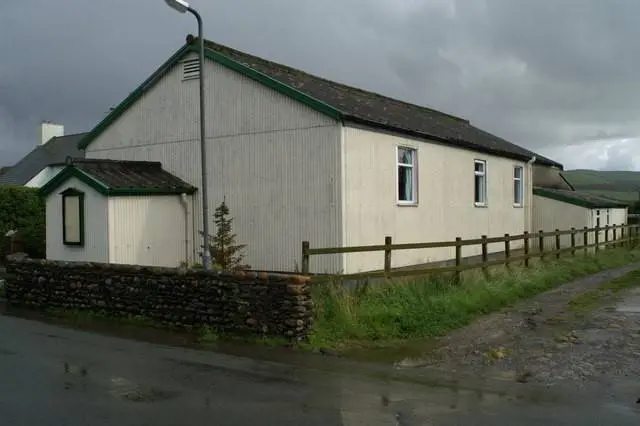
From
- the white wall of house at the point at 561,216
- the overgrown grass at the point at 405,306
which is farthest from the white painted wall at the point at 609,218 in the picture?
the overgrown grass at the point at 405,306

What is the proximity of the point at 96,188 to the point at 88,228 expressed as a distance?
1109 millimetres

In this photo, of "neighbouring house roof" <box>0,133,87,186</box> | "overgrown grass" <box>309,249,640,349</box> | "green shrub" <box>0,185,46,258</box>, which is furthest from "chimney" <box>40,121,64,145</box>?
"overgrown grass" <box>309,249,640,349</box>

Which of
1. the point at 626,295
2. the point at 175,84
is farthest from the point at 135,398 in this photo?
the point at 175,84

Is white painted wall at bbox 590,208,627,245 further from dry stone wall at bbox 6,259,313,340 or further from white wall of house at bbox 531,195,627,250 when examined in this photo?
dry stone wall at bbox 6,259,313,340

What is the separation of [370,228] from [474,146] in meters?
6.60

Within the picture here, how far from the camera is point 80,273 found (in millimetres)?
12867

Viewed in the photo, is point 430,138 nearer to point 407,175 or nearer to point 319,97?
point 407,175

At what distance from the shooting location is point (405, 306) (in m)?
11.2

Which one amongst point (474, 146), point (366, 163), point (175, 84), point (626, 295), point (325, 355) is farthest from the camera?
point (474, 146)

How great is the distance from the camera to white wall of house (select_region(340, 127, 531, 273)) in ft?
51.5

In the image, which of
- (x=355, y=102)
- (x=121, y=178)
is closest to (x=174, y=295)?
(x=121, y=178)

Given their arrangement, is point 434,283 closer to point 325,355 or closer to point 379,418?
point 325,355

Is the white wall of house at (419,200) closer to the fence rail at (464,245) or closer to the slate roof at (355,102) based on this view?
the slate roof at (355,102)

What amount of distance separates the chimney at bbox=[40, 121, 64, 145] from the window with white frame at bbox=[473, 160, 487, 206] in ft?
119
